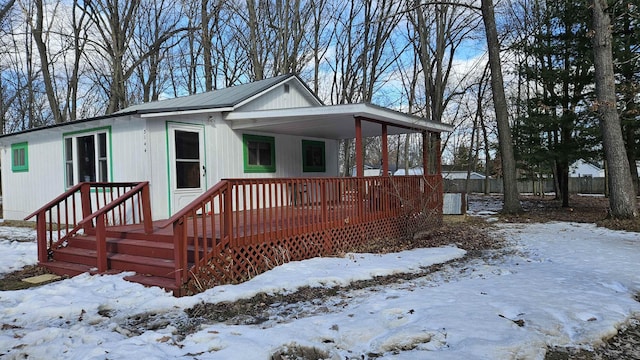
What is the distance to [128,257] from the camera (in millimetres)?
5699

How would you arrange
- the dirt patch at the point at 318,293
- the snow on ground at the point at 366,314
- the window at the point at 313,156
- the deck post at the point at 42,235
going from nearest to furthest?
the snow on ground at the point at 366,314, the dirt patch at the point at 318,293, the deck post at the point at 42,235, the window at the point at 313,156

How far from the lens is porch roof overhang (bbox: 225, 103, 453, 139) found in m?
7.64

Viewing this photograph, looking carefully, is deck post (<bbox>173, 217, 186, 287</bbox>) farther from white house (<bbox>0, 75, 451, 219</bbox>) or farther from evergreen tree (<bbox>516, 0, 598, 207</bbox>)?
evergreen tree (<bbox>516, 0, 598, 207</bbox>)

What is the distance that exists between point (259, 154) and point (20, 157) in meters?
6.99

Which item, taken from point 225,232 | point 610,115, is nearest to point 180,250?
point 225,232

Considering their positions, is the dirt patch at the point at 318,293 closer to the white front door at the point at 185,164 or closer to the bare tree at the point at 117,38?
the white front door at the point at 185,164

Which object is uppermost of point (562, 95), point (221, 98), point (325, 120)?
point (562, 95)

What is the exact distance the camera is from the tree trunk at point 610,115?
397 inches

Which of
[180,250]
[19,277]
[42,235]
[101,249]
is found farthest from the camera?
[42,235]

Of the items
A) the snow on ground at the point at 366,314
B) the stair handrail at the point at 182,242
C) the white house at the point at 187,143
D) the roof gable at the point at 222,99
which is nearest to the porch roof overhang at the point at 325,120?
the white house at the point at 187,143

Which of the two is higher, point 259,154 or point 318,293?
point 259,154

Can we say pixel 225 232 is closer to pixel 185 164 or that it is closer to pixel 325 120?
pixel 185 164

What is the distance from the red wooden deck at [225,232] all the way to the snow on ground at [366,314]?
0.31 m

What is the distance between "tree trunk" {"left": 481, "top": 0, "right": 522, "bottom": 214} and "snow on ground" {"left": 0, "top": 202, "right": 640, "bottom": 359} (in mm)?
6842
